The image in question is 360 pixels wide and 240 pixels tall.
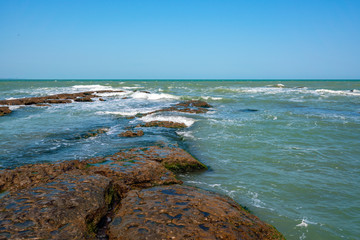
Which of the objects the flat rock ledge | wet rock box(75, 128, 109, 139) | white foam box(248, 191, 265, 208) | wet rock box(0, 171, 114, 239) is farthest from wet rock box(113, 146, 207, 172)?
wet rock box(75, 128, 109, 139)

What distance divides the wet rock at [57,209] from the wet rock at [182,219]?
43 centimetres

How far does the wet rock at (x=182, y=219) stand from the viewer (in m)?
3.39

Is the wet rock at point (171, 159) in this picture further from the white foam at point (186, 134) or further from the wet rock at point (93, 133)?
the wet rock at point (93, 133)

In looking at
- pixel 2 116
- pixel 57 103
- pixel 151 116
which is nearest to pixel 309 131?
pixel 151 116

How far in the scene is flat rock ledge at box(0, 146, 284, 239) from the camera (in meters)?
3.36

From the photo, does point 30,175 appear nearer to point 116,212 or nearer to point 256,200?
point 116,212

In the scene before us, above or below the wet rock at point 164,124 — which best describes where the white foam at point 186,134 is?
below

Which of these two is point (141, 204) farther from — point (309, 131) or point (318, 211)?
point (309, 131)

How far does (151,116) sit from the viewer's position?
17.0m

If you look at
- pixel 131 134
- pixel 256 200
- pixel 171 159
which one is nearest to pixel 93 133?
pixel 131 134

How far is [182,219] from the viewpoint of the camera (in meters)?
3.66

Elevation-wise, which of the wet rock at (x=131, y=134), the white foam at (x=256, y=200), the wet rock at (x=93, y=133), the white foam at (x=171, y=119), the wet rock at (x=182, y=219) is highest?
the wet rock at (x=182, y=219)

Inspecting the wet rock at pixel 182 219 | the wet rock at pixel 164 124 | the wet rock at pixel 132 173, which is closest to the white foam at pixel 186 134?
the wet rock at pixel 164 124

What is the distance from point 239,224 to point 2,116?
67.4 feet
